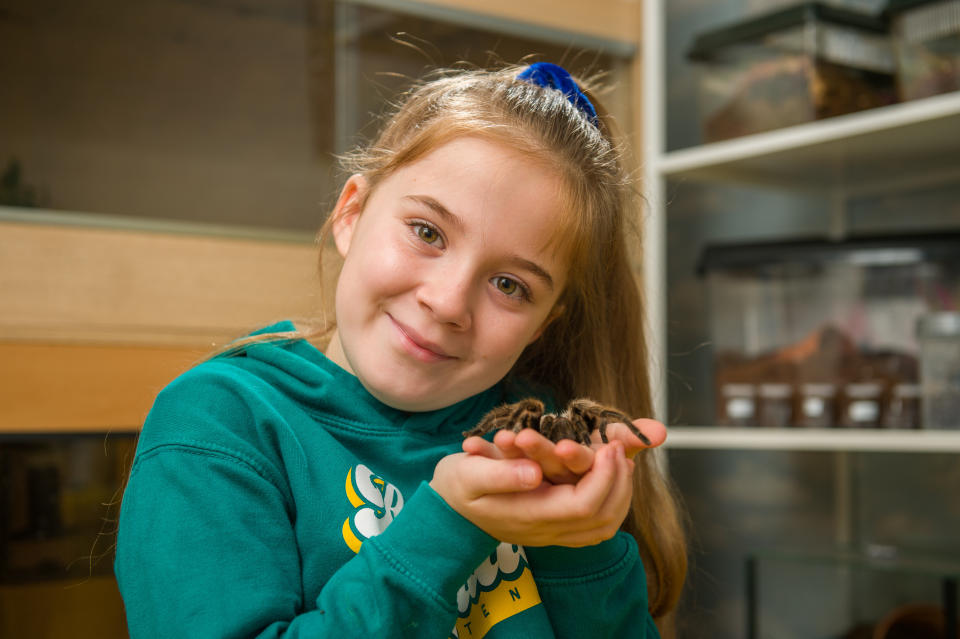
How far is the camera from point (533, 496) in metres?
0.58

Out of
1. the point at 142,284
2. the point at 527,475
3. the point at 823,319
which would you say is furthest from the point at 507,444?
the point at 823,319

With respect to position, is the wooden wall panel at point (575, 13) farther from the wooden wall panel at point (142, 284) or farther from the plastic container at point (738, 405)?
the plastic container at point (738, 405)

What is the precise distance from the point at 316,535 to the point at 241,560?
0.28 ft

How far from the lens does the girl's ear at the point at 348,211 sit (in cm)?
83

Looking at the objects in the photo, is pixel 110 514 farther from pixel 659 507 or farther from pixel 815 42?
pixel 815 42

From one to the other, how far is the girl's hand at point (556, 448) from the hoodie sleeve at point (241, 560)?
0.17 ft

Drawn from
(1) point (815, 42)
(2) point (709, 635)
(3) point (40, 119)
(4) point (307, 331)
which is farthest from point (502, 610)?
(2) point (709, 635)

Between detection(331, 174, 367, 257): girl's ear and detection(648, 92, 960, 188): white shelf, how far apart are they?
3.36 feet

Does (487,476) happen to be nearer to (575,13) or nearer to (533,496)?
(533,496)

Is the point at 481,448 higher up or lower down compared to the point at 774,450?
higher up

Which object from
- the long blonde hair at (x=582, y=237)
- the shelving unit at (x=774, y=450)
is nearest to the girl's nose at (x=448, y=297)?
the long blonde hair at (x=582, y=237)

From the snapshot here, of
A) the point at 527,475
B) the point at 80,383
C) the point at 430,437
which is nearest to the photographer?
the point at 527,475

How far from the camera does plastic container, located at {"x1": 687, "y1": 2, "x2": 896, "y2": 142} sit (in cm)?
165

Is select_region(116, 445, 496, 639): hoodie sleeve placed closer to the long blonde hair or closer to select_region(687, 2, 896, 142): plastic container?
the long blonde hair
